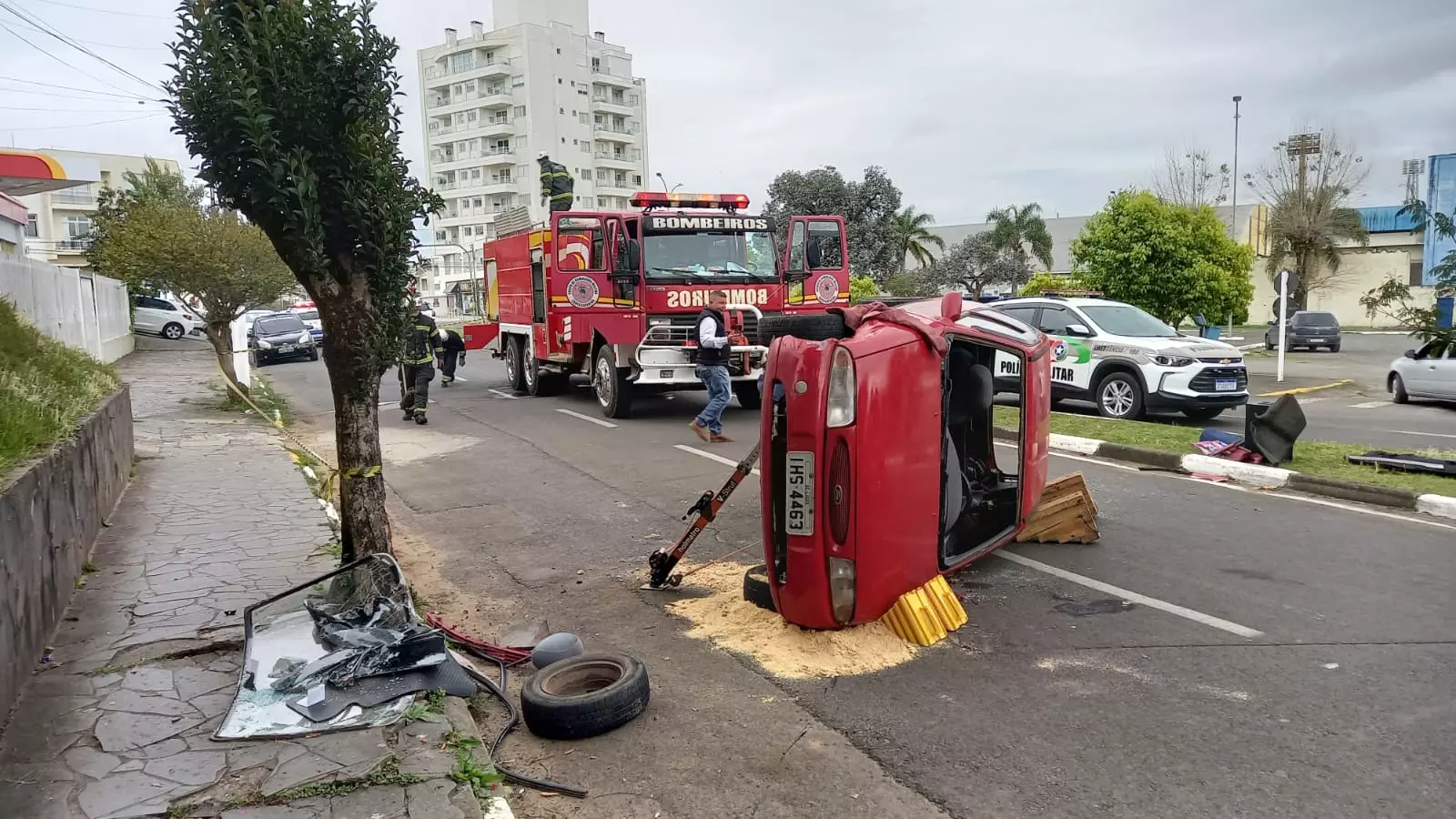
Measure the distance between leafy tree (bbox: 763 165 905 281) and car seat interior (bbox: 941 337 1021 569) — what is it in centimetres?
3836

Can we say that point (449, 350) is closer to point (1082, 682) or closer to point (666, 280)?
point (666, 280)

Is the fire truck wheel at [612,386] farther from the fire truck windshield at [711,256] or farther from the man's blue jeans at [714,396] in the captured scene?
the man's blue jeans at [714,396]

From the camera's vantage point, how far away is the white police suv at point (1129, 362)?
12742mm

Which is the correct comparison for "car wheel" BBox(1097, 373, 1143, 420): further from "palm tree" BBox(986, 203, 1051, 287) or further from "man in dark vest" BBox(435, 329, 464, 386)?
"palm tree" BBox(986, 203, 1051, 287)

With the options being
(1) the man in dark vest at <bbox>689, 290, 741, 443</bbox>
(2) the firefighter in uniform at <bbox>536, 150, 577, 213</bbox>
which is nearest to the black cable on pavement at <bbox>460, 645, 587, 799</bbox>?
(1) the man in dark vest at <bbox>689, 290, 741, 443</bbox>

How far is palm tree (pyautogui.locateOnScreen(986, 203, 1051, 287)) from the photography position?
170ft

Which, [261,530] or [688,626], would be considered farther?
[261,530]

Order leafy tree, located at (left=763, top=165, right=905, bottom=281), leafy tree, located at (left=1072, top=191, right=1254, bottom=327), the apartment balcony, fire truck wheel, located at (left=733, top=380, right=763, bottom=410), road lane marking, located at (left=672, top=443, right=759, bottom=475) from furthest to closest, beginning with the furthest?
the apartment balcony, leafy tree, located at (left=763, top=165, right=905, bottom=281), leafy tree, located at (left=1072, top=191, right=1254, bottom=327), fire truck wheel, located at (left=733, top=380, right=763, bottom=410), road lane marking, located at (left=672, top=443, right=759, bottom=475)

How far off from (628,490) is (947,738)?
5.30m

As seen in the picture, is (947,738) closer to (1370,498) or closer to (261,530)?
(261,530)

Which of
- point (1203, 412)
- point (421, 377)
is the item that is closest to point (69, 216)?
point (421, 377)

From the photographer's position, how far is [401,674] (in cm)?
423

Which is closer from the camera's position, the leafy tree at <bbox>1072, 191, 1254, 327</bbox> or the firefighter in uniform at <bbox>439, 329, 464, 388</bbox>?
the firefighter in uniform at <bbox>439, 329, 464, 388</bbox>

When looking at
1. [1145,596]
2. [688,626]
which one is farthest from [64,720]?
[1145,596]
